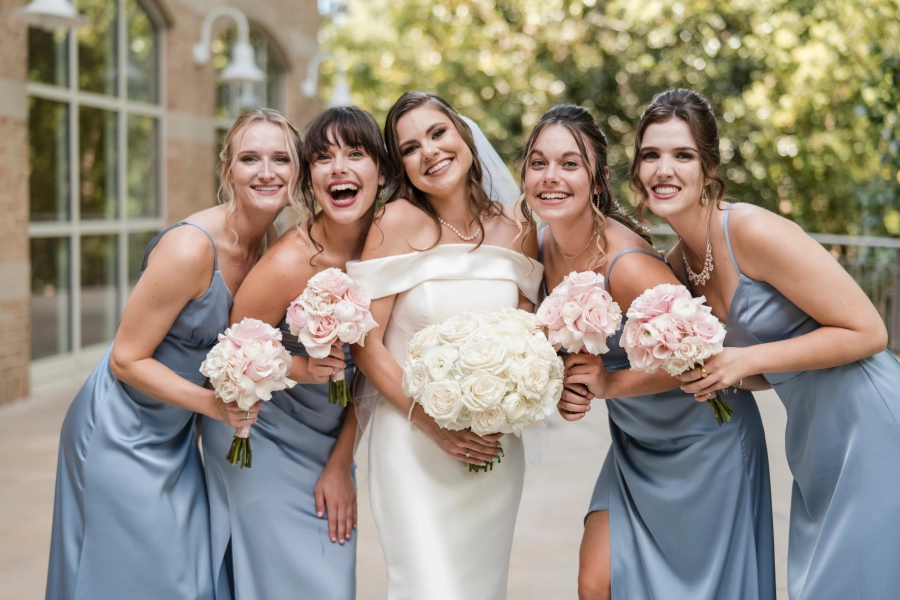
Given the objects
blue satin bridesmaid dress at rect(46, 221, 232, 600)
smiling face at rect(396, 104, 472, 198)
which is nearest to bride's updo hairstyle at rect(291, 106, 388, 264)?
smiling face at rect(396, 104, 472, 198)

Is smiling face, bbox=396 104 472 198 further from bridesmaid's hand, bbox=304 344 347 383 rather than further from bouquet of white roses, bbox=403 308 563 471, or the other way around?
bridesmaid's hand, bbox=304 344 347 383

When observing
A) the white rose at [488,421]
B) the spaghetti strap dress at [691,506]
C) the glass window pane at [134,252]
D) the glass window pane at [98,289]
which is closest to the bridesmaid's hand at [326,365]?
the white rose at [488,421]

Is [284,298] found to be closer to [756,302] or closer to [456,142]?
[456,142]

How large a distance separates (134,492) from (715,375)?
82.7 inches

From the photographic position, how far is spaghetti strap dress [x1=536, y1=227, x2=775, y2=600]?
10.4ft

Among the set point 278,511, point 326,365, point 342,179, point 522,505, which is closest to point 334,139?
point 342,179

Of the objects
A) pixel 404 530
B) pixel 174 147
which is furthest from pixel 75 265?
pixel 404 530

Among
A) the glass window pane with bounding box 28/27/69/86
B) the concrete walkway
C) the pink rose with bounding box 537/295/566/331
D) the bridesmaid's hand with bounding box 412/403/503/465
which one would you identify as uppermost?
the glass window pane with bounding box 28/27/69/86

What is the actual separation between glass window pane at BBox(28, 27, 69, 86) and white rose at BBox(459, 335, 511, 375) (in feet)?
25.6

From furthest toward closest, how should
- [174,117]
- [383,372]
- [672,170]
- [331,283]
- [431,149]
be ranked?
[174,117] < [431,149] < [383,372] < [672,170] < [331,283]

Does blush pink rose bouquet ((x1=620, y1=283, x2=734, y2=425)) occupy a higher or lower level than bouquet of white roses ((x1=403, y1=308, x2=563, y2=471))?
higher

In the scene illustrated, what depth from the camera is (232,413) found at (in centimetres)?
289

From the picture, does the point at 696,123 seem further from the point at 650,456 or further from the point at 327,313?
the point at 327,313

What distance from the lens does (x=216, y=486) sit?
3.38m
